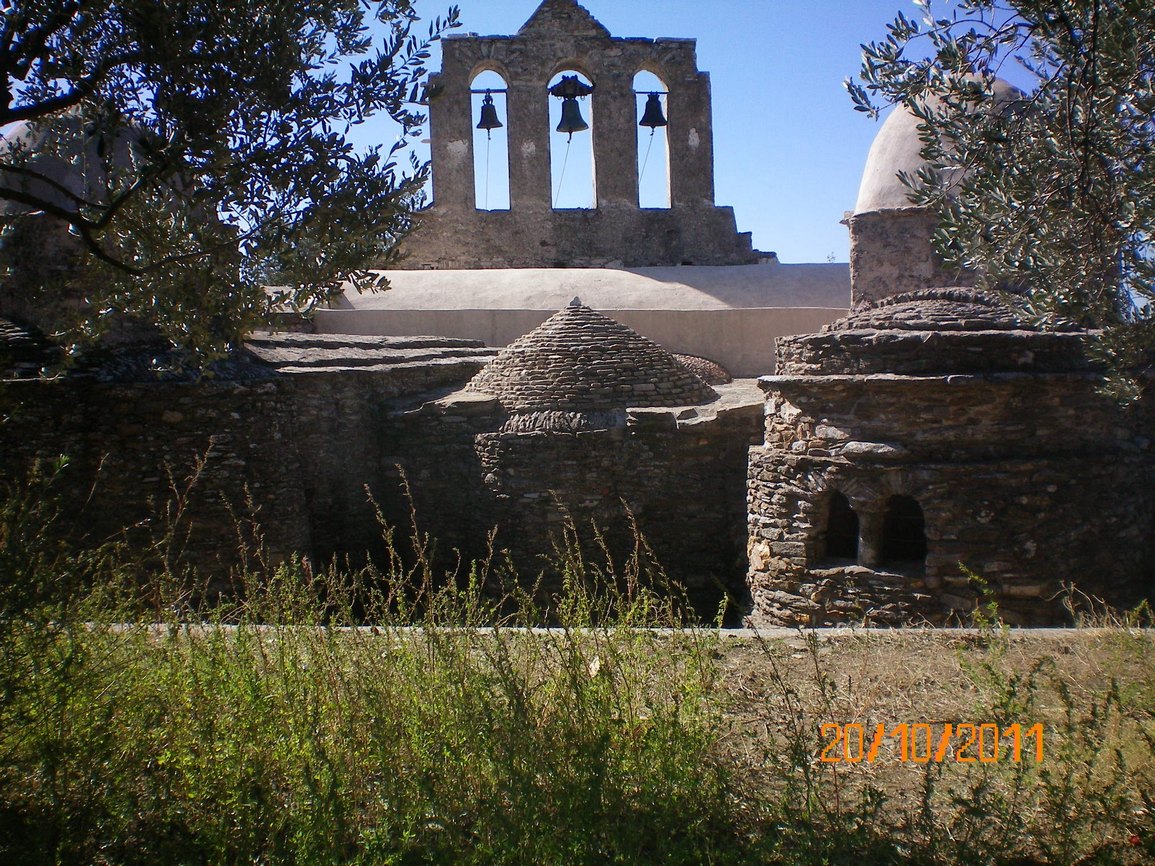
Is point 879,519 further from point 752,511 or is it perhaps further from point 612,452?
point 612,452

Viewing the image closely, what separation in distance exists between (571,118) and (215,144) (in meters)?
12.7

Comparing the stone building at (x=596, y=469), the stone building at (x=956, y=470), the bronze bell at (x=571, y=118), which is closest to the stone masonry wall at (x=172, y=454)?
the stone building at (x=596, y=469)

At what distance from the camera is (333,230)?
4.05m

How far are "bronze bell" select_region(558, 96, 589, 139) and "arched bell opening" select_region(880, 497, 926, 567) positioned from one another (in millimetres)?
9651

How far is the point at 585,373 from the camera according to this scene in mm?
9969

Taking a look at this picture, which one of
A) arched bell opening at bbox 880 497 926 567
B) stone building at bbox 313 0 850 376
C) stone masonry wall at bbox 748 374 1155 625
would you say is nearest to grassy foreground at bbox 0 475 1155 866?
stone masonry wall at bbox 748 374 1155 625

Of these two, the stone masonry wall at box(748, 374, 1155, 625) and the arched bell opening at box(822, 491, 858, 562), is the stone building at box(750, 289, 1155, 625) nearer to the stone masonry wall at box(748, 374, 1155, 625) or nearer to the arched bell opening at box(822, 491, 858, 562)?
the stone masonry wall at box(748, 374, 1155, 625)

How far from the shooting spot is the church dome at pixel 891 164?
1144 cm

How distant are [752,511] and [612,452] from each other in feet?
6.14

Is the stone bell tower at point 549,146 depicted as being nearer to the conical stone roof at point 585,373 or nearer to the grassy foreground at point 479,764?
the conical stone roof at point 585,373

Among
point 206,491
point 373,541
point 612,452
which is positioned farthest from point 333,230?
point 373,541

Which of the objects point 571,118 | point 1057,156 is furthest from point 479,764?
point 571,118

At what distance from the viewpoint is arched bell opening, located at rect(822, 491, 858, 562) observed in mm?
7844
